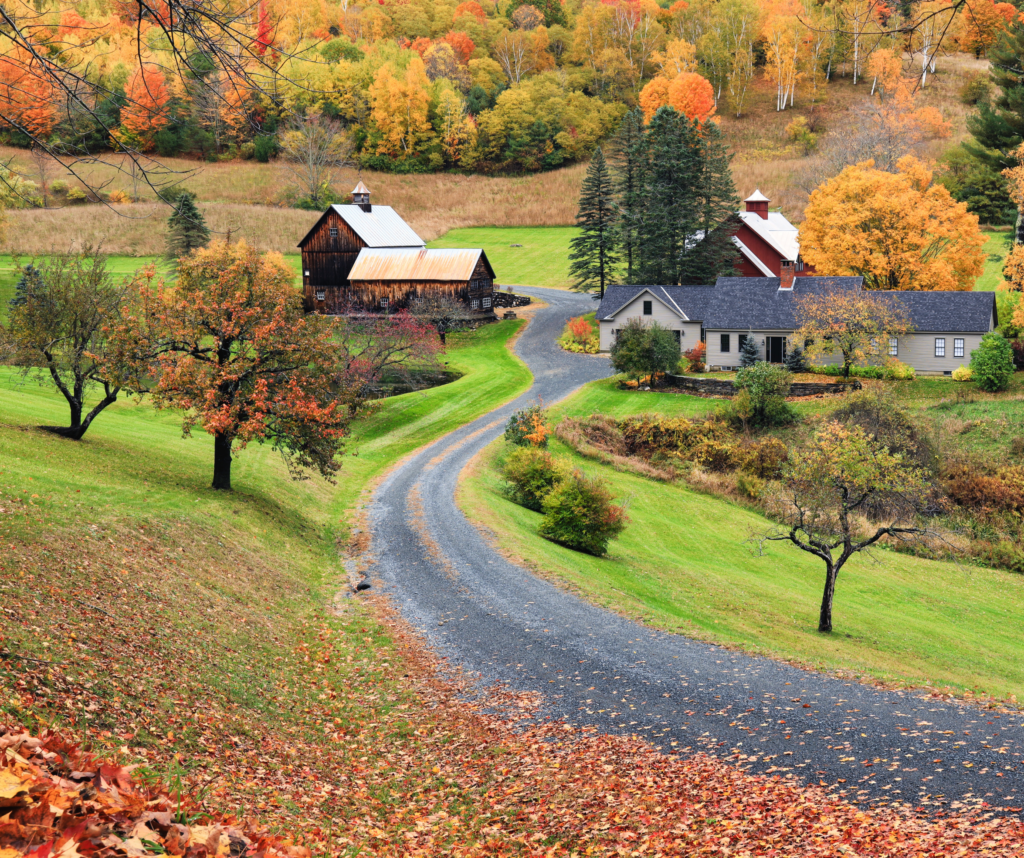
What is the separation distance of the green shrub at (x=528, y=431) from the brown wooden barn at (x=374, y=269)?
31.4 meters

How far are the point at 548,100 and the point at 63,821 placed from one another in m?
126

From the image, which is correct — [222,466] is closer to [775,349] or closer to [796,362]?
[796,362]

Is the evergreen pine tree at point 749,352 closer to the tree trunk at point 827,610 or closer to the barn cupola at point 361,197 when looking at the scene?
the tree trunk at point 827,610

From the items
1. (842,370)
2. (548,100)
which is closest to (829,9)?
(548,100)

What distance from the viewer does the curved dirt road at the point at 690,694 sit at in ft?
42.7

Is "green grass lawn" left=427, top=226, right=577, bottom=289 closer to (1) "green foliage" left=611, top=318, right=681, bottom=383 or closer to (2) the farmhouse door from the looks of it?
(1) "green foliage" left=611, top=318, right=681, bottom=383

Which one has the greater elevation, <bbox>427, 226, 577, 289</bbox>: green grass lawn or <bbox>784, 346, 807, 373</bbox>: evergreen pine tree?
<bbox>427, 226, 577, 289</bbox>: green grass lawn

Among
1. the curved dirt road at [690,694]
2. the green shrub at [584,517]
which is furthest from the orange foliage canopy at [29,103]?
the green shrub at [584,517]

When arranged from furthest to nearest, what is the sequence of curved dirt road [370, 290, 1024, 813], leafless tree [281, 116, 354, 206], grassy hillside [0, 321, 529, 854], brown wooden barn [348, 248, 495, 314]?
leafless tree [281, 116, 354, 206]
brown wooden barn [348, 248, 495, 314]
curved dirt road [370, 290, 1024, 813]
grassy hillside [0, 321, 529, 854]

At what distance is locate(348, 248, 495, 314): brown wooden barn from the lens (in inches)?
2867

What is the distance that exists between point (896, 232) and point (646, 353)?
19.9 m

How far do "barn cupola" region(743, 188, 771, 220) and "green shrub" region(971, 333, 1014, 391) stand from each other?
28438mm

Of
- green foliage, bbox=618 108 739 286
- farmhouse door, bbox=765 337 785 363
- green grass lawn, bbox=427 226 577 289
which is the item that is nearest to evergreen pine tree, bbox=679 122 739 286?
green foliage, bbox=618 108 739 286

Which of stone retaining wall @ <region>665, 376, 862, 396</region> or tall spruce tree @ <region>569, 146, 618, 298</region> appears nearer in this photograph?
stone retaining wall @ <region>665, 376, 862, 396</region>
